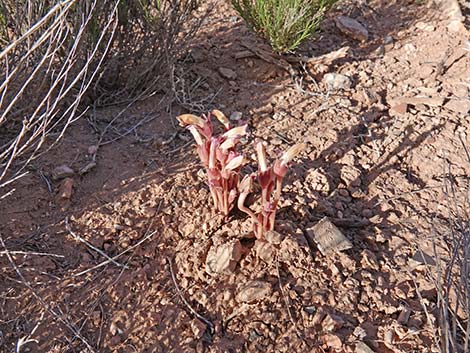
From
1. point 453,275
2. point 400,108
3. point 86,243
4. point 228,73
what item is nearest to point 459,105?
point 400,108

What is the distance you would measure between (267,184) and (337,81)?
136cm

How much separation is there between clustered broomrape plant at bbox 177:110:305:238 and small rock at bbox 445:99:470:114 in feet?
4.62

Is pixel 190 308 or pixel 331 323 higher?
pixel 190 308

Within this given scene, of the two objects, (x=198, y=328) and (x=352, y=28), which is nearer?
(x=198, y=328)

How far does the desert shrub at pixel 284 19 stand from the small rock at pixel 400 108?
0.65 meters

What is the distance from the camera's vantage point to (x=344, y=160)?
9.75 ft

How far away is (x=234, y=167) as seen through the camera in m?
2.31

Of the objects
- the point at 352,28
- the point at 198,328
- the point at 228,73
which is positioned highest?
the point at 228,73

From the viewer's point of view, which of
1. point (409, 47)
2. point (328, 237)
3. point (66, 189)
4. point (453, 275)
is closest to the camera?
point (453, 275)

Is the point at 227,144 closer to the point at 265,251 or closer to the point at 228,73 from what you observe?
the point at 265,251

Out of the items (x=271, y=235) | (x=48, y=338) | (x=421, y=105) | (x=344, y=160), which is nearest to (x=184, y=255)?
(x=271, y=235)

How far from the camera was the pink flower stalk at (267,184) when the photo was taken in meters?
2.27

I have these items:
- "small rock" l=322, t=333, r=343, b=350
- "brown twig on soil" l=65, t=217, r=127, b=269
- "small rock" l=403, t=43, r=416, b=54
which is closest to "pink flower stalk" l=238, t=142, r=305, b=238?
"small rock" l=322, t=333, r=343, b=350

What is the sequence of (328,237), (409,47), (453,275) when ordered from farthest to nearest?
1. (409,47)
2. (328,237)
3. (453,275)
